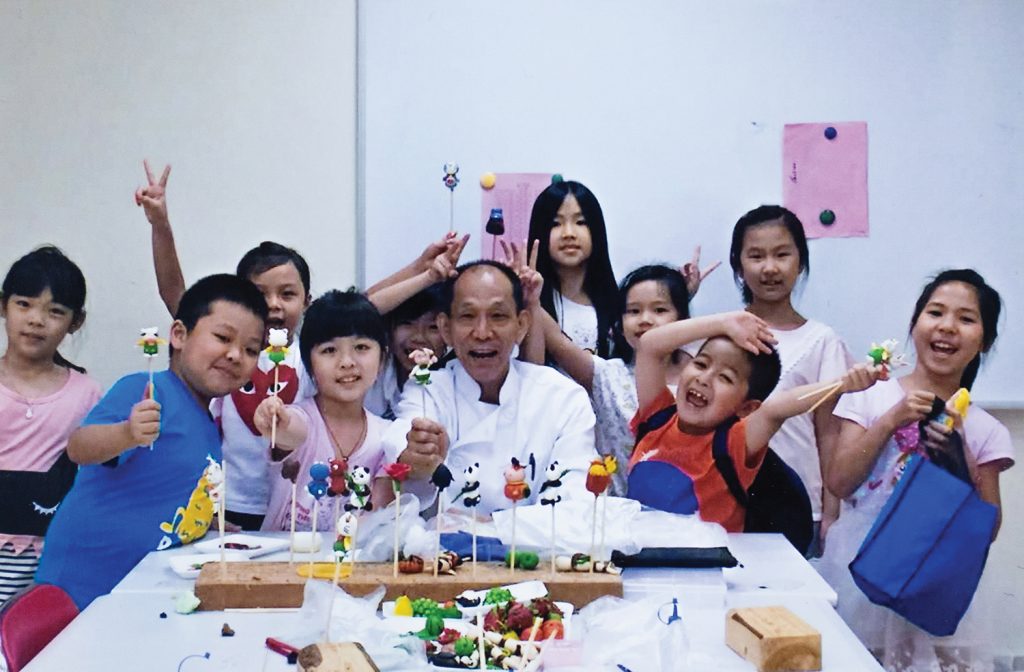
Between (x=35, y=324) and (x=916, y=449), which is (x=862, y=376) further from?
(x=35, y=324)

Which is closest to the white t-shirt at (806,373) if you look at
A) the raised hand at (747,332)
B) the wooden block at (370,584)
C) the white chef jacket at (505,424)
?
the raised hand at (747,332)

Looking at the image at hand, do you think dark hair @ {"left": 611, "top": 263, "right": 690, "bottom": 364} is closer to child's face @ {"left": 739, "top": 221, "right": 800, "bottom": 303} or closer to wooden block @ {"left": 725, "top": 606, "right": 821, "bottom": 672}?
child's face @ {"left": 739, "top": 221, "right": 800, "bottom": 303}

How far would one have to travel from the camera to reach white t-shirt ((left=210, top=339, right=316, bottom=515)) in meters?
2.28

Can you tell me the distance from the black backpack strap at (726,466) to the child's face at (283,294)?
112 cm

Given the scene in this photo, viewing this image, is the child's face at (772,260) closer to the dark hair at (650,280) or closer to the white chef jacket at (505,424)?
the dark hair at (650,280)

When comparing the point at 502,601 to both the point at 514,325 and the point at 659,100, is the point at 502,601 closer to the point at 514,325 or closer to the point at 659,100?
the point at 514,325

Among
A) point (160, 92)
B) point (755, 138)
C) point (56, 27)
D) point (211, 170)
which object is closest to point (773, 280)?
point (755, 138)

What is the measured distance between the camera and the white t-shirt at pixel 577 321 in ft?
8.64

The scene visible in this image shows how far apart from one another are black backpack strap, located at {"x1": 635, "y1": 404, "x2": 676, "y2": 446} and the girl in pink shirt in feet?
4.62

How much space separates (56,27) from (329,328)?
5.03ft

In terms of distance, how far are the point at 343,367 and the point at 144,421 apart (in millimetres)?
479

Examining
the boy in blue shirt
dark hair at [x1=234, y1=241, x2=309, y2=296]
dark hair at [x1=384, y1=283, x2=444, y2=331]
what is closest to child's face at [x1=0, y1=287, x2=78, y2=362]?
dark hair at [x1=234, y1=241, x2=309, y2=296]

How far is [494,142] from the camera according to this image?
2855 millimetres

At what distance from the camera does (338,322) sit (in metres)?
2.20
